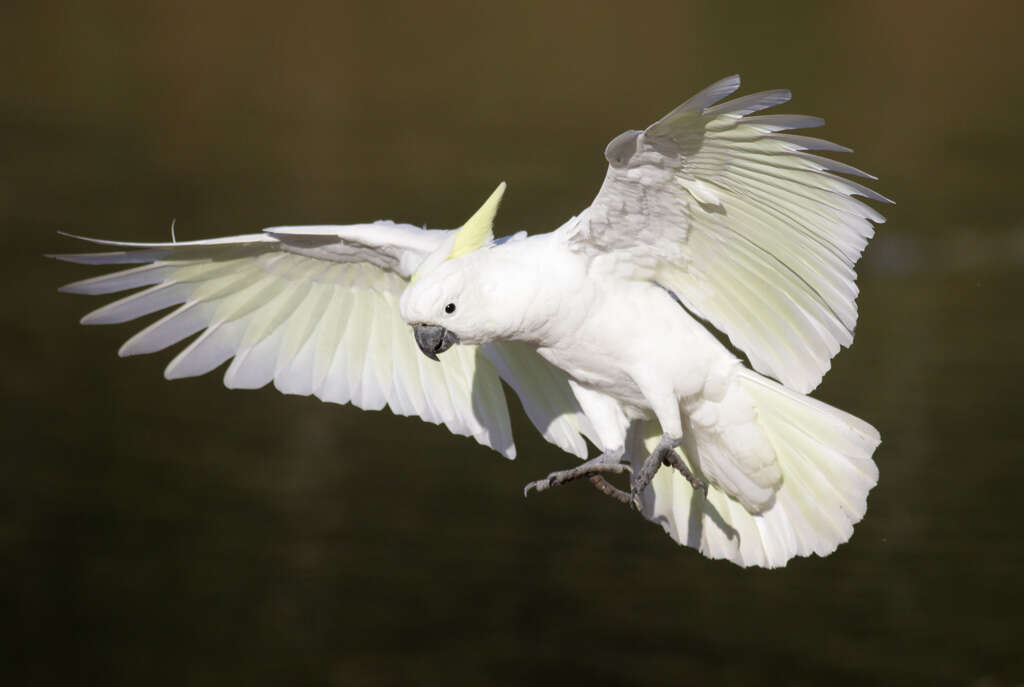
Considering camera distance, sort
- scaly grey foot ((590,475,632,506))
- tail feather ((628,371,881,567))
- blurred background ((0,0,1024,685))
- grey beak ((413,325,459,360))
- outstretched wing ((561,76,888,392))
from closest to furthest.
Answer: outstretched wing ((561,76,888,392)), grey beak ((413,325,459,360)), scaly grey foot ((590,475,632,506)), tail feather ((628,371,881,567)), blurred background ((0,0,1024,685))

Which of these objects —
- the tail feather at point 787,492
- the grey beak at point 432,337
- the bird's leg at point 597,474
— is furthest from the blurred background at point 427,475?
the grey beak at point 432,337

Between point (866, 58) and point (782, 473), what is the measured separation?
51.0 feet

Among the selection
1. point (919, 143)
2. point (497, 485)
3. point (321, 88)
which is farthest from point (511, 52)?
point (497, 485)

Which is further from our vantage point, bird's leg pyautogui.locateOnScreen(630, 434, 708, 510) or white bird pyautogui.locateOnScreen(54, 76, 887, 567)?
bird's leg pyautogui.locateOnScreen(630, 434, 708, 510)

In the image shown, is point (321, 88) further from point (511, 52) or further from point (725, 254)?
point (725, 254)

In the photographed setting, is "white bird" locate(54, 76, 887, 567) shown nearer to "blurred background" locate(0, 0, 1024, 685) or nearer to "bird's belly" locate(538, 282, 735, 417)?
"bird's belly" locate(538, 282, 735, 417)

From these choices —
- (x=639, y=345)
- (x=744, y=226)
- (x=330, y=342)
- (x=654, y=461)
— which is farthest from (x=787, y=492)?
(x=330, y=342)

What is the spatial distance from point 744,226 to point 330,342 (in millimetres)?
1814

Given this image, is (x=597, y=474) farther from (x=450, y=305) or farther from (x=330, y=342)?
(x=330, y=342)

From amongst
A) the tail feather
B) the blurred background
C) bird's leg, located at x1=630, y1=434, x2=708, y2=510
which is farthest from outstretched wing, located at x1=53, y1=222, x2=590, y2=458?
the blurred background

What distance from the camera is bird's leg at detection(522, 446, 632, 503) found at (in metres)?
4.75

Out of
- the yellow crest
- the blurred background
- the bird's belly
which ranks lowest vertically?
the blurred background

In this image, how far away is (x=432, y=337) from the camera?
460cm

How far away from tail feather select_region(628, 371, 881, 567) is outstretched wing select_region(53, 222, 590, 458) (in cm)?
40
